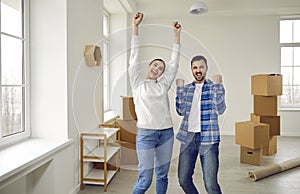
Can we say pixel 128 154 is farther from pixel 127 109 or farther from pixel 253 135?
pixel 253 135

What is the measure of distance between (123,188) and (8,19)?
5.91 ft

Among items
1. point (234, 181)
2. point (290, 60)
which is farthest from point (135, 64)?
point (290, 60)

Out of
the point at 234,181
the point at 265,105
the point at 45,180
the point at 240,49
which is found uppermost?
the point at 240,49

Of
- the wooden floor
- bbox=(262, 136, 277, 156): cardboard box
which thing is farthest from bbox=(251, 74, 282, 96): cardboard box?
the wooden floor

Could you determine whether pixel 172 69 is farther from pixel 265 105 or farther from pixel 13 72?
pixel 265 105

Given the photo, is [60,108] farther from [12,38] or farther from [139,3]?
[139,3]

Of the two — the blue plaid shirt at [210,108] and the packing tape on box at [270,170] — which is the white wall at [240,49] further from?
the blue plaid shirt at [210,108]

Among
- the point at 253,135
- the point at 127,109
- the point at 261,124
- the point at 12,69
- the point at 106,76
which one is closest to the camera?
the point at 12,69

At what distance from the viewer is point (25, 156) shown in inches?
73.7

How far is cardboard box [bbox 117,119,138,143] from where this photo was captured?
8.39ft

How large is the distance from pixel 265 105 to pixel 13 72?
324 centimetres

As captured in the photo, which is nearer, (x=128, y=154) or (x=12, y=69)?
(x=12, y=69)

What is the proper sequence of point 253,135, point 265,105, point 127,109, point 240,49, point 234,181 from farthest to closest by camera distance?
point 240,49 → point 265,105 → point 253,135 → point 234,181 → point 127,109

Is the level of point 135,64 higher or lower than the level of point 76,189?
higher
